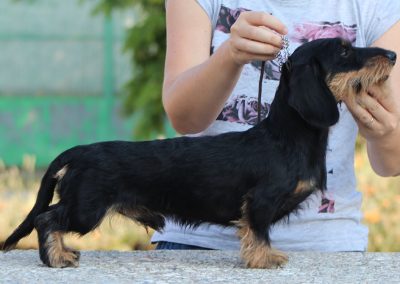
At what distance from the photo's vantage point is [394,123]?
3.11 metres

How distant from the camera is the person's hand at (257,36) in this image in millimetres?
→ 2768

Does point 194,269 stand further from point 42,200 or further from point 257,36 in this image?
point 257,36

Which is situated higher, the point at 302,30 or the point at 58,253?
the point at 302,30

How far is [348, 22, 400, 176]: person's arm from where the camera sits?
2.97 metres

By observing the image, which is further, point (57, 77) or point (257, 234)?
point (57, 77)

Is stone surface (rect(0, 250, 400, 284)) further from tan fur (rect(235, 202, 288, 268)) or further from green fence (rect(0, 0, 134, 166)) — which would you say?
green fence (rect(0, 0, 134, 166))

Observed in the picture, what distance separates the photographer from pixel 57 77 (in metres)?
13.3

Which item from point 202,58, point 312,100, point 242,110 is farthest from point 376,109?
point 202,58

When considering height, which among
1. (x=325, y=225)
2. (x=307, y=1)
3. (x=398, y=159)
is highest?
(x=307, y=1)

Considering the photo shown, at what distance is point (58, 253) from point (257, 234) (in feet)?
2.15

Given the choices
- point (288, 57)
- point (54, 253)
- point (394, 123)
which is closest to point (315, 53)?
point (288, 57)

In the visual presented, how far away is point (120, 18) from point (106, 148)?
405 inches

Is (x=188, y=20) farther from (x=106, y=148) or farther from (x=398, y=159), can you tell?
(x=398, y=159)

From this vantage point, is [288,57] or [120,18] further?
[120,18]
